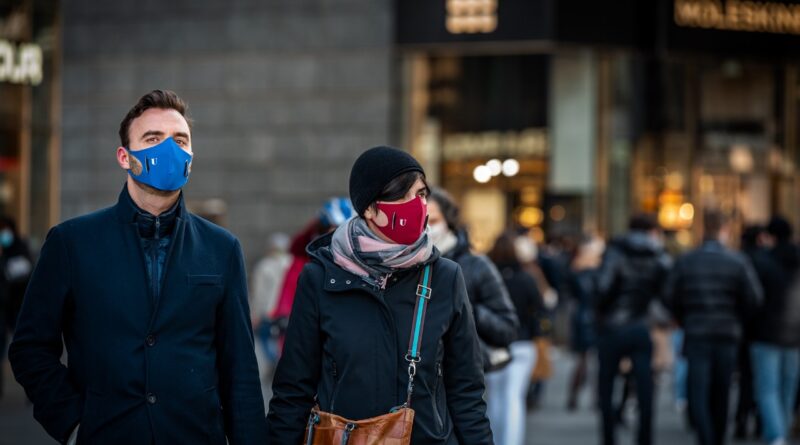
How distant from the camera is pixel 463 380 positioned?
466 cm

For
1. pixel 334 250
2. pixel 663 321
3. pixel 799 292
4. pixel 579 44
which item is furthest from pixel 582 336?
pixel 334 250

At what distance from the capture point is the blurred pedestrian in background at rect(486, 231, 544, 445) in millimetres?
9555

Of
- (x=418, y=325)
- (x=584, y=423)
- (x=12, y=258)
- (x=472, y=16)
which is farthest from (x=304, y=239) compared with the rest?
(x=472, y=16)

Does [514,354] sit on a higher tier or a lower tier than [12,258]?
lower

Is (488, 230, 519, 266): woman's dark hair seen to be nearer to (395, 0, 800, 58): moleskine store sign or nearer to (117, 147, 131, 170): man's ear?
(117, 147, 131, 170): man's ear

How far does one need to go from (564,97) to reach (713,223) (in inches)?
482

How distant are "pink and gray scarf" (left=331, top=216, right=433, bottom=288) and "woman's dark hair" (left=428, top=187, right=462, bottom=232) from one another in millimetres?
2799

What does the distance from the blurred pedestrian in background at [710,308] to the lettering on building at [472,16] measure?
11579 mm

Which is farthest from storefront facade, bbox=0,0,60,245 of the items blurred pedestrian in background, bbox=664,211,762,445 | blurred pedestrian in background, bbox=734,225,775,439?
blurred pedestrian in background, bbox=664,211,762,445

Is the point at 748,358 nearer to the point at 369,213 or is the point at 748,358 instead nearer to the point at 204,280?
the point at 369,213

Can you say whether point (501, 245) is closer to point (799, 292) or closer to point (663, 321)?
point (799, 292)

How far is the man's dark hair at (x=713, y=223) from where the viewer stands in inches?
407

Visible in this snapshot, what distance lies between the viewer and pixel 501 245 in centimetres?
1135

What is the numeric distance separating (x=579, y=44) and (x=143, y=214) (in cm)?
1813
